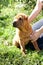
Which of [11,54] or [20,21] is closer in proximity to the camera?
[20,21]

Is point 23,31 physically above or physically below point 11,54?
above

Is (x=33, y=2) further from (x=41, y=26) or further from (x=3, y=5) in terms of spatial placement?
(x=41, y=26)

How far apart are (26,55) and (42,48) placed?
1.33 feet

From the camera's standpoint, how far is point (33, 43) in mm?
4746

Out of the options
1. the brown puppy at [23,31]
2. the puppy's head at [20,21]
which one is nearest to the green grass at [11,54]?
the brown puppy at [23,31]

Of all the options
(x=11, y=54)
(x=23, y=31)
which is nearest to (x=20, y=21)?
(x=23, y=31)

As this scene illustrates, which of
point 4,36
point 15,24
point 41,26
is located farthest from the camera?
point 4,36

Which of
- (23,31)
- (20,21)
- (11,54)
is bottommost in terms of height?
(11,54)

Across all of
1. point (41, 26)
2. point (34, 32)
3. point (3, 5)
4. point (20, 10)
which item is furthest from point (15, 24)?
point (3, 5)

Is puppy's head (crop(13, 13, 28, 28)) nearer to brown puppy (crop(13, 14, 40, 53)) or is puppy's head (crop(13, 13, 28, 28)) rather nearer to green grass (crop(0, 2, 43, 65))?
brown puppy (crop(13, 14, 40, 53))

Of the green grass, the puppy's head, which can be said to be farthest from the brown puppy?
the green grass

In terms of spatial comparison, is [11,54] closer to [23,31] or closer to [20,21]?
[23,31]

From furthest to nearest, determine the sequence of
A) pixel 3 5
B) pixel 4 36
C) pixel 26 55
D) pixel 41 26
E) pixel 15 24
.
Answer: pixel 3 5 → pixel 4 36 → pixel 41 26 → pixel 26 55 → pixel 15 24

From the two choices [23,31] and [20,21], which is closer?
[20,21]
